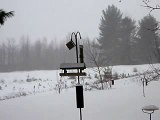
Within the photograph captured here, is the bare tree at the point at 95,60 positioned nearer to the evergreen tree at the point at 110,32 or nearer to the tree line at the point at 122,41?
the evergreen tree at the point at 110,32

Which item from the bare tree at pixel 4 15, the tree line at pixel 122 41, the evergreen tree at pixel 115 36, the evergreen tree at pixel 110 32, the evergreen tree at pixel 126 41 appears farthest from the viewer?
the evergreen tree at pixel 110 32

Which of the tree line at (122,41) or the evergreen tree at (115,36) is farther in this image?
the evergreen tree at (115,36)

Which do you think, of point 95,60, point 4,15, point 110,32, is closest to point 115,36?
point 110,32

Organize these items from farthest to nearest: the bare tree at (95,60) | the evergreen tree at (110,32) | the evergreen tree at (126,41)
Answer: the evergreen tree at (110,32) → the evergreen tree at (126,41) → the bare tree at (95,60)

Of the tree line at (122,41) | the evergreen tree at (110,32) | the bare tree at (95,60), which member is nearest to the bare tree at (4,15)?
the bare tree at (95,60)

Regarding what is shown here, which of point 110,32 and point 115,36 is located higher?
point 110,32

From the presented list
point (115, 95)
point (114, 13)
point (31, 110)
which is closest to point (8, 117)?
point (31, 110)

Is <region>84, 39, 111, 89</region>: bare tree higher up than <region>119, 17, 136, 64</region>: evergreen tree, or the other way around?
<region>119, 17, 136, 64</region>: evergreen tree

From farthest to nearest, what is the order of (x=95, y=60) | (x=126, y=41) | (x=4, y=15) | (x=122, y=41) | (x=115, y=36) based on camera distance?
(x=115, y=36) < (x=122, y=41) < (x=126, y=41) < (x=95, y=60) < (x=4, y=15)

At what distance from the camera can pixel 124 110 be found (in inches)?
320

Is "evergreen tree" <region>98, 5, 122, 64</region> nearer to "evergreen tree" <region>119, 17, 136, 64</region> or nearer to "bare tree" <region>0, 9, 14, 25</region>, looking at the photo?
"evergreen tree" <region>119, 17, 136, 64</region>

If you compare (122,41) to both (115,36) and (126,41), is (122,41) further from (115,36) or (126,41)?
(115,36)

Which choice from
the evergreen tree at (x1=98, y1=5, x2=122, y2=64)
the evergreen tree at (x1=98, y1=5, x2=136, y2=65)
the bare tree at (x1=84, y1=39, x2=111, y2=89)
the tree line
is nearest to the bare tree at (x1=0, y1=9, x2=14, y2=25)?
the bare tree at (x1=84, y1=39, x2=111, y2=89)

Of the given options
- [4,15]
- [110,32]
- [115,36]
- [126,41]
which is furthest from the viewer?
[110,32]
